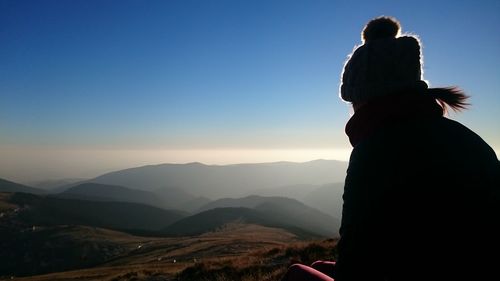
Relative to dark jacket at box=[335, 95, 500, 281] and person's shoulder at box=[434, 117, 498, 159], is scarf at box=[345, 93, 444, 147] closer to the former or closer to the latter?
person's shoulder at box=[434, 117, 498, 159]

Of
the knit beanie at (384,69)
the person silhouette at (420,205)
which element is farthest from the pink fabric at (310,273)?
the knit beanie at (384,69)

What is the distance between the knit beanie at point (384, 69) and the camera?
2604 mm

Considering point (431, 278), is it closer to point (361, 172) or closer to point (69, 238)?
point (361, 172)

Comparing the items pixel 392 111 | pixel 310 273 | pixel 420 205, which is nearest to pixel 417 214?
pixel 420 205

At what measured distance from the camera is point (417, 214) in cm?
204

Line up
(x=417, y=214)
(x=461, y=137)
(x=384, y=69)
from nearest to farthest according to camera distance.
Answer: (x=417, y=214) → (x=461, y=137) → (x=384, y=69)

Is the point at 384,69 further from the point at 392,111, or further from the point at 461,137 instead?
the point at 461,137

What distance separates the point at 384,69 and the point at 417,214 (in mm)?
1048

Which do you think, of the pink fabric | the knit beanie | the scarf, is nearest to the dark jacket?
the scarf

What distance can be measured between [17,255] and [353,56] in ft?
465

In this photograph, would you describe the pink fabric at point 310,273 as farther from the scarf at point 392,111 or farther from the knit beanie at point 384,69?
the knit beanie at point 384,69

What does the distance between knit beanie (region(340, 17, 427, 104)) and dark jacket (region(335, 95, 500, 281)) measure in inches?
19.9

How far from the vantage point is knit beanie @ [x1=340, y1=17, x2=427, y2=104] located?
260 cm

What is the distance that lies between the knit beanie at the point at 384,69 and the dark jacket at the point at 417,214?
505 mm
